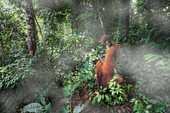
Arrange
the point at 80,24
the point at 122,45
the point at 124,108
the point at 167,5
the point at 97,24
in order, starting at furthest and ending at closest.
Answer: the point at 80,24
the point at 97,24
the point at 122,45
the point at 124,108
the point at 167,5

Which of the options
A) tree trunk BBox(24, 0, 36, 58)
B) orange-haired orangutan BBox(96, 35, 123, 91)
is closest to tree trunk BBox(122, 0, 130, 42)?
orange-haired orangutan BBox(96, 35, 123, 91)

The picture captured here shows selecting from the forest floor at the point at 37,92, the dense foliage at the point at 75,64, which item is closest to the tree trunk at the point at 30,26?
the dense foliage at the point at 75,64

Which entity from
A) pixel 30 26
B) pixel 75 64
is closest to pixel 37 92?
pixel 75 64

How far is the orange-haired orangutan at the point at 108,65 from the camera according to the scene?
1.46 metres

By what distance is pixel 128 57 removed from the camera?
2.43 m

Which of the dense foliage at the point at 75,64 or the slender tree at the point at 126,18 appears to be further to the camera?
the slender tree at the point at 126,18

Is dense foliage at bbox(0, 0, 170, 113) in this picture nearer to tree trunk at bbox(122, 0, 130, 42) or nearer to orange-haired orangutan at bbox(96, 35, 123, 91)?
tree trunk at bbox(122, 0, 130, 42)

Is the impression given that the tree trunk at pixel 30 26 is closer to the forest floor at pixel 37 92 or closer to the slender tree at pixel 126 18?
the forest floor at pixel 37 92

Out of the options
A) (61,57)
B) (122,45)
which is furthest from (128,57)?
(61,57)

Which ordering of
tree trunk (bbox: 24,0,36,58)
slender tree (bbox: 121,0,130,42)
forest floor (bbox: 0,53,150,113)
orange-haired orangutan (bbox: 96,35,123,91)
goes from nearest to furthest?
orange-haired orangutan (bbox: 96,35,123,91)
forest floor (bbox: 0,53,150,113)
tree trunk (bbox: 24,0,36,58)
slender tree (bbox: 121,0,130,42)

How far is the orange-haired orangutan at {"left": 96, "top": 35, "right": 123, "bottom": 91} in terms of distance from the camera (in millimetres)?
1464

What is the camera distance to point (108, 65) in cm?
147

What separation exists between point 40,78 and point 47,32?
4.42 ft

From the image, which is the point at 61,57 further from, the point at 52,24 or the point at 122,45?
the point at 122,45
